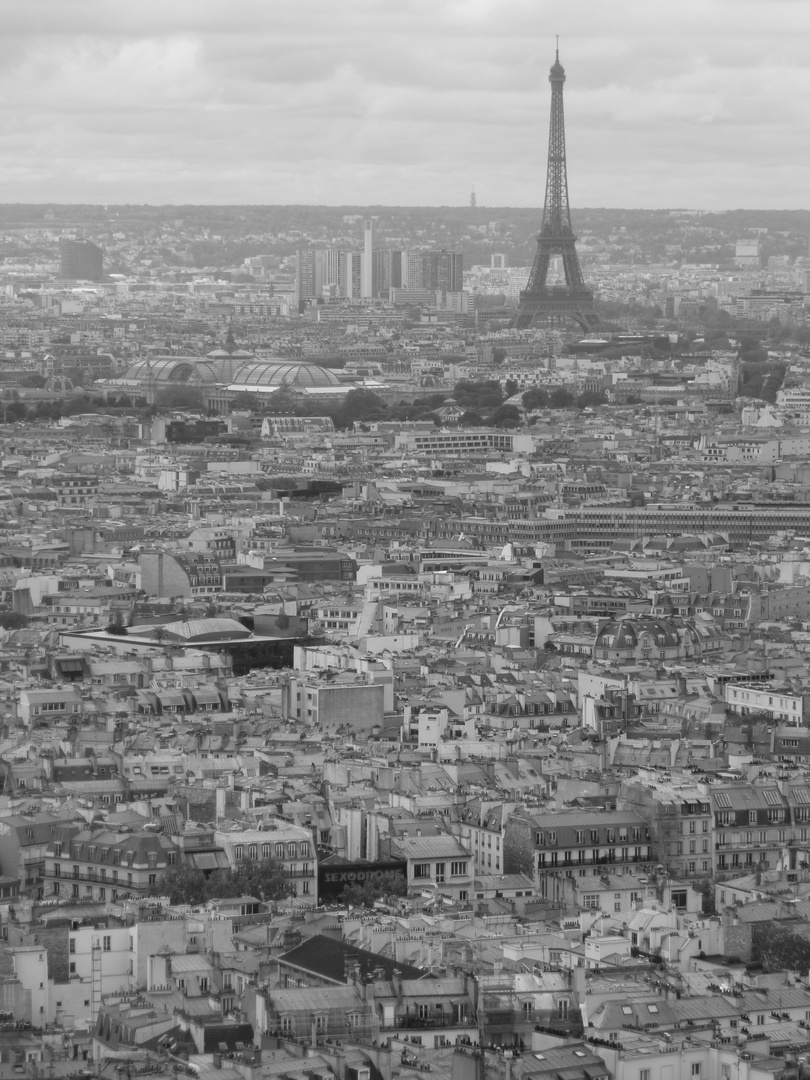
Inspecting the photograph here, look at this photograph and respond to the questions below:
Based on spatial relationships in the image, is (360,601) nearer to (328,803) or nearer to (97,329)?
(328,803)

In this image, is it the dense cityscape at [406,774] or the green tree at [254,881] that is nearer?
the dense cityscape at [406,774]

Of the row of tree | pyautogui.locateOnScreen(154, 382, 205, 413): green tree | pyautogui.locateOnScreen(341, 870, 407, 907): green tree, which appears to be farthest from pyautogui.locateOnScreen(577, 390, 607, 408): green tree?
the row of tree

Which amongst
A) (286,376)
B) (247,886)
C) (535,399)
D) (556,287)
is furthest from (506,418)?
(247,886)

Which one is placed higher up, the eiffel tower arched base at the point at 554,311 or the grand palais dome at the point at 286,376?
the grand palais dome at the point at 286,376

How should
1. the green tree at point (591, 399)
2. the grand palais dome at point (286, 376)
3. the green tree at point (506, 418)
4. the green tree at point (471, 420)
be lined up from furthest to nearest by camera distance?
the grand palais dome at point (286, 376) → the green tree at point (591, 399) → the green tree at point (506, 418) → the green tree at point (471, 420)

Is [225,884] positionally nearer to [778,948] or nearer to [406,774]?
[778,948]

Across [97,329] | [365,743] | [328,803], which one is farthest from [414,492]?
[97,329]

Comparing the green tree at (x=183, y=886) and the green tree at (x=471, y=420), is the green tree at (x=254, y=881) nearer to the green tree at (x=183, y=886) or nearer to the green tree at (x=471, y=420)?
the green tree at (x=183, y=886)

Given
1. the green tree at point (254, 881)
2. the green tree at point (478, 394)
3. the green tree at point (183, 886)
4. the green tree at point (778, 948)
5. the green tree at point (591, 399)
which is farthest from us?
the green tree at point (591, 399)

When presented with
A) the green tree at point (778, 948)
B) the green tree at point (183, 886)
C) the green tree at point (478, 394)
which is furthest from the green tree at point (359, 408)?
the green tree at point (778, 948)

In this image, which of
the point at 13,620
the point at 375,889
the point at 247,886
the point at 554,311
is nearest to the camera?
the point at 247,886

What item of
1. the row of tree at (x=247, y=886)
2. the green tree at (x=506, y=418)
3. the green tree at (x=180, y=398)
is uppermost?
the row of tree at (x=247, y=886)
